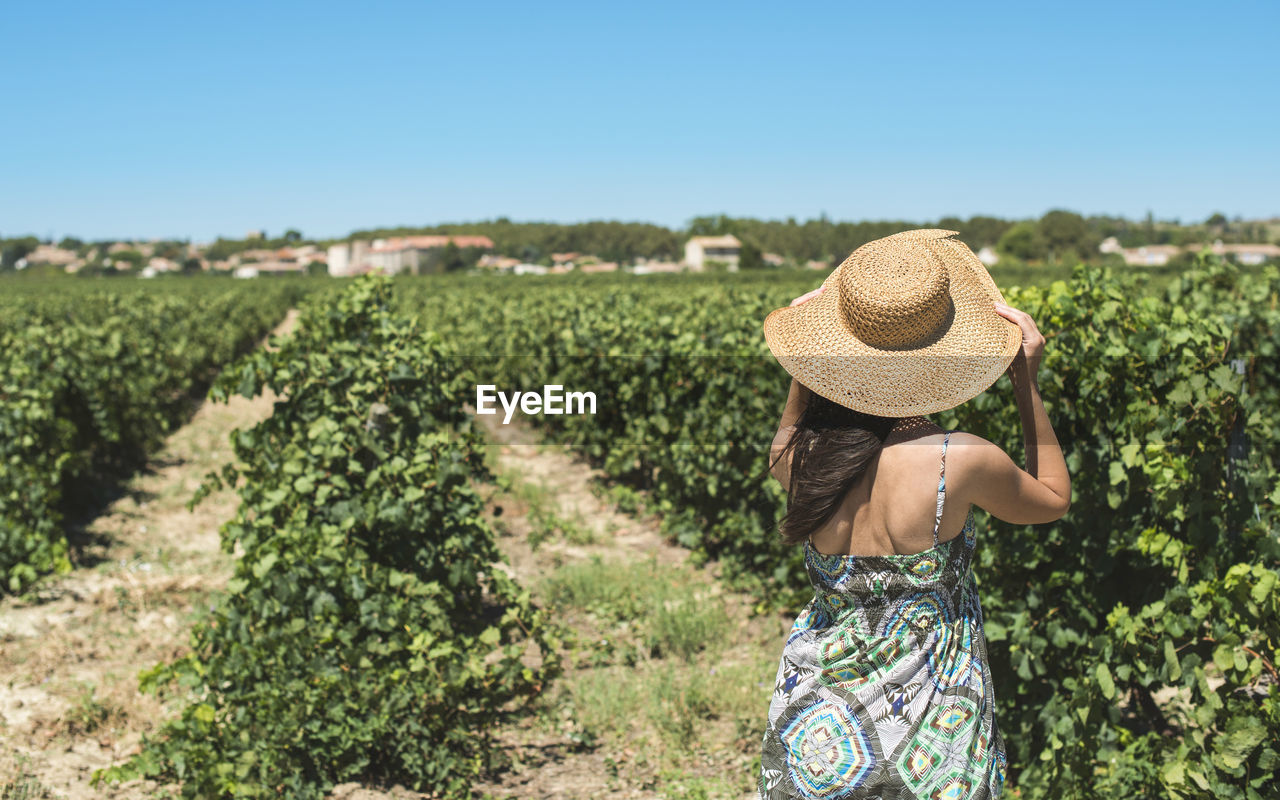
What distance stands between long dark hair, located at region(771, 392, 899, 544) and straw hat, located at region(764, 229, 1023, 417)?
0.08m

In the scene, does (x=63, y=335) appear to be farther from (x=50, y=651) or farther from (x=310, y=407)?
(x=310, y=407)

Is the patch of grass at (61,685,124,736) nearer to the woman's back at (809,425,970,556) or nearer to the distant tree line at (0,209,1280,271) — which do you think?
the woman's back at (809,425,970,556)

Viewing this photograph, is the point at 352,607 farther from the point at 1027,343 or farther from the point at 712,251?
the point at 712,251

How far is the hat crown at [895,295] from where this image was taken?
1.86 metres

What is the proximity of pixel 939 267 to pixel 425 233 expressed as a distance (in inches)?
3025

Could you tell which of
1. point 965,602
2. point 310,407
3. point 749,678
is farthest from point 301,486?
point 965,602

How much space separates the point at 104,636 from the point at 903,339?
17.6 ft

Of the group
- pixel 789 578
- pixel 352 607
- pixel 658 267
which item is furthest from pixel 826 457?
pixel 658 267

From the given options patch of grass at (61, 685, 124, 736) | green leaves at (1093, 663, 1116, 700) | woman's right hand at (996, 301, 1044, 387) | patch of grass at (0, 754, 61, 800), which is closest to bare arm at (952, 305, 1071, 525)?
woman's right hand at (996, 301, 1044, 387)

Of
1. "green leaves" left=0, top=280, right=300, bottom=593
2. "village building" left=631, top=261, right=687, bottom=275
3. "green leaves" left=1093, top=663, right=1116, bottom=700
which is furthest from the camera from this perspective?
"village building" left=631, top=261, right=687, bottom=275

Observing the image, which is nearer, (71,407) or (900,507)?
(900,507)

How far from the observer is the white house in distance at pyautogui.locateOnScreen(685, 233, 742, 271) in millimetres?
85000

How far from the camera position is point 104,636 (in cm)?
559

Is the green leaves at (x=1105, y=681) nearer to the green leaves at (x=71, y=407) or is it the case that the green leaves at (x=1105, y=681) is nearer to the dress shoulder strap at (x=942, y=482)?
the dress shoulder strap at (x=942, y=482)
